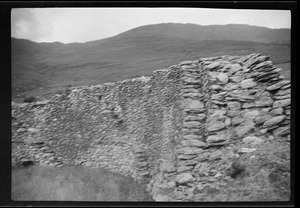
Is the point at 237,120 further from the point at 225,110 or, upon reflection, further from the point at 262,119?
the point at 262,119

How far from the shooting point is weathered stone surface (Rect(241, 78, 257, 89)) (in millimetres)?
4703

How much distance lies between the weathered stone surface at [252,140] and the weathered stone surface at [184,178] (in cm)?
139

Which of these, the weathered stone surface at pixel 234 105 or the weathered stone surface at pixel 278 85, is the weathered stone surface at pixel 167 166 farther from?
the weathered stone surface at pixel 278 85

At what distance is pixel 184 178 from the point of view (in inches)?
184

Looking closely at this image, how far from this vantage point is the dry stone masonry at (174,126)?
4.58 metres

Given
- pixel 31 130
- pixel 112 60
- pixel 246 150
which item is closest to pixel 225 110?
pixel 246 150

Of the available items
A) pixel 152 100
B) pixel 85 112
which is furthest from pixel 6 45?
pixel 152 100

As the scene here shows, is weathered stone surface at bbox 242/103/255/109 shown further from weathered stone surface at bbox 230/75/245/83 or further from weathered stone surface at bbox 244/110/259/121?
weathered stone surface at bbox 230/75/245/83

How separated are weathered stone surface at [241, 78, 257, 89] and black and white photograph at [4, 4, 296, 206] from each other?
0.07ft

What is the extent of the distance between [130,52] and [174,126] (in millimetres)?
1955

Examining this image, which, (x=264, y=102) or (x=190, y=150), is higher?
(x=264, y=102)

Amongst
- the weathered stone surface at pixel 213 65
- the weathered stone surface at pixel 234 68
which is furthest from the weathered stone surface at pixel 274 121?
the weathered stone surface at pixel 213 65

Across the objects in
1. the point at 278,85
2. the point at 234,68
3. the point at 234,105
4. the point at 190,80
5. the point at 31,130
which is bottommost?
the point at 31,130

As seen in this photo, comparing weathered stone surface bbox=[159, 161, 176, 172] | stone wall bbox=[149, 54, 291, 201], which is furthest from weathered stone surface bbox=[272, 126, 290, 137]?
weathered stone surface bbox=[159, 161, 176, 172]
